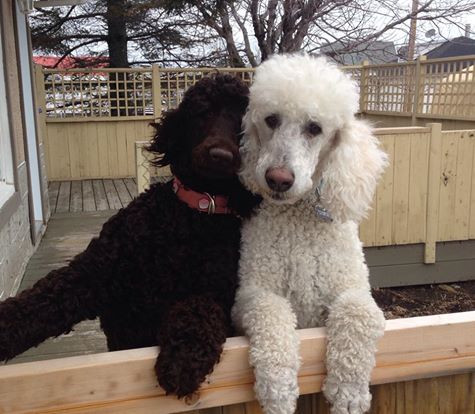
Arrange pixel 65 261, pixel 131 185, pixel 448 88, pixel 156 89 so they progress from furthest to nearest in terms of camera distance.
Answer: pixel 156 89
pixel 131 185
pixel 448 88
pixel 65 261

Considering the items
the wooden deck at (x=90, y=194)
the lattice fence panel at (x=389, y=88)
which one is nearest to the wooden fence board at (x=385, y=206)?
the wooden deck at (x=90, y=194)

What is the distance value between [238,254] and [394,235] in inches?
150

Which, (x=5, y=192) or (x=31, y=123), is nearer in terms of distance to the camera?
(x=5, y=192)

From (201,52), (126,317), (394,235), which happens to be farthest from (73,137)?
(126,317)

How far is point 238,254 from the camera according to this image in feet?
3.87

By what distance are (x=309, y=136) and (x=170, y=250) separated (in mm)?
369

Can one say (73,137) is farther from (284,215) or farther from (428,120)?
(284,215)

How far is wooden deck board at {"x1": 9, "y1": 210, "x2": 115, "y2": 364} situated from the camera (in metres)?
2.86

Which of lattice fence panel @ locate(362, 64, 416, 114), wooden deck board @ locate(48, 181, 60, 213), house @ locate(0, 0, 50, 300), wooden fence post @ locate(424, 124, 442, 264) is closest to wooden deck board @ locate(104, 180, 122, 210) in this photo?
wooden deck board @ locate(48, 181, 60, 213)

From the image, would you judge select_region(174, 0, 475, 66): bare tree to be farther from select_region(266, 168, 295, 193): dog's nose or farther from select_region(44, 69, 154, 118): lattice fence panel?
select_region(266, 168, 295, 193): dog's nose

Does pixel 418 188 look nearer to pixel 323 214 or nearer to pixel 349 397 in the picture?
pixel 323 214

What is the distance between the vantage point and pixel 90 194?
297 inches

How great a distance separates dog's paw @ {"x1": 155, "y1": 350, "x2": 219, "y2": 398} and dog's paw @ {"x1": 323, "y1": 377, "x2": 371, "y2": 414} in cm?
24

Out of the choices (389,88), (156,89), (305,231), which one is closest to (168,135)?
(305,231)
